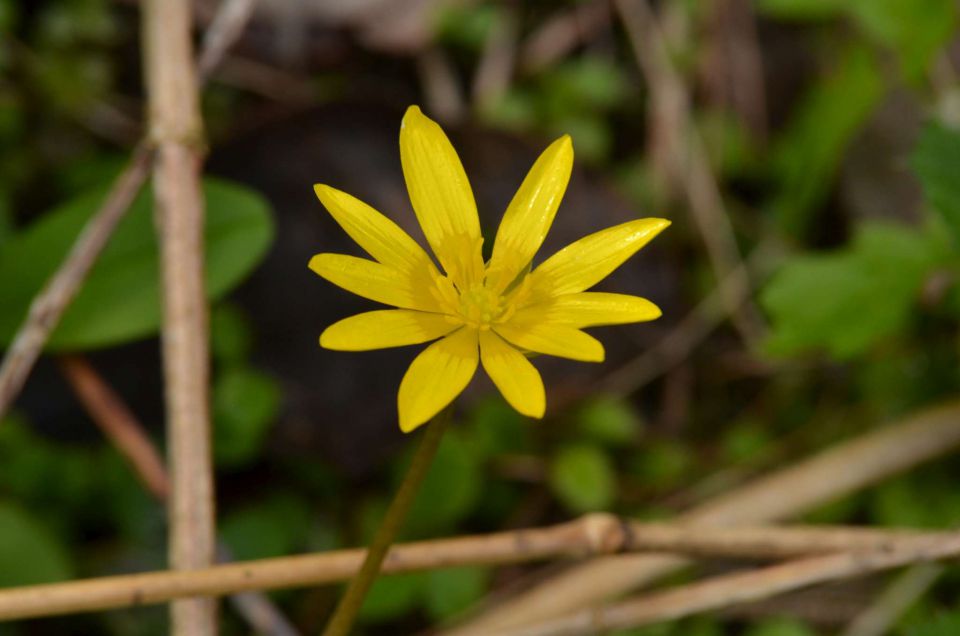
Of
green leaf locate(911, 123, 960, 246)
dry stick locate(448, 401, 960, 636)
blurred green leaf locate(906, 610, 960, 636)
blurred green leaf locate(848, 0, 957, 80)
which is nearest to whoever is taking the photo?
blurred green leaf locate(906, 610, 960, 636)

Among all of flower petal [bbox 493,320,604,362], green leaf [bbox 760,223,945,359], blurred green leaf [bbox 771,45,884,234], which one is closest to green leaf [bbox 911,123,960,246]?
green leaf [bbox 760,223,945,359]

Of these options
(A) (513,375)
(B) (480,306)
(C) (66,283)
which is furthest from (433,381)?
(C) (66,283)

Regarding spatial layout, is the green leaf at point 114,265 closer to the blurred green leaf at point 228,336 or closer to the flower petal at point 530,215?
the blurred green leaf at point 228,336

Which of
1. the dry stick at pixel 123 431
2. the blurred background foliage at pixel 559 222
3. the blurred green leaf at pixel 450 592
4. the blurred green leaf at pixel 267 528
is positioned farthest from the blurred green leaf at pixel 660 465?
the dry stick at pixel 123 431

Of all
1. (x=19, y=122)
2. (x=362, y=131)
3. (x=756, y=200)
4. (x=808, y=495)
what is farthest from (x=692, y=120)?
(x=19, y=122)

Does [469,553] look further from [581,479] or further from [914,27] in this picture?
[914,27]

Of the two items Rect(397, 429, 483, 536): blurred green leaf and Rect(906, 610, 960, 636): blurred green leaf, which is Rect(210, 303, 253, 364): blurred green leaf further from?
Rect(906, 610, 960, 636): blurred green leaf
